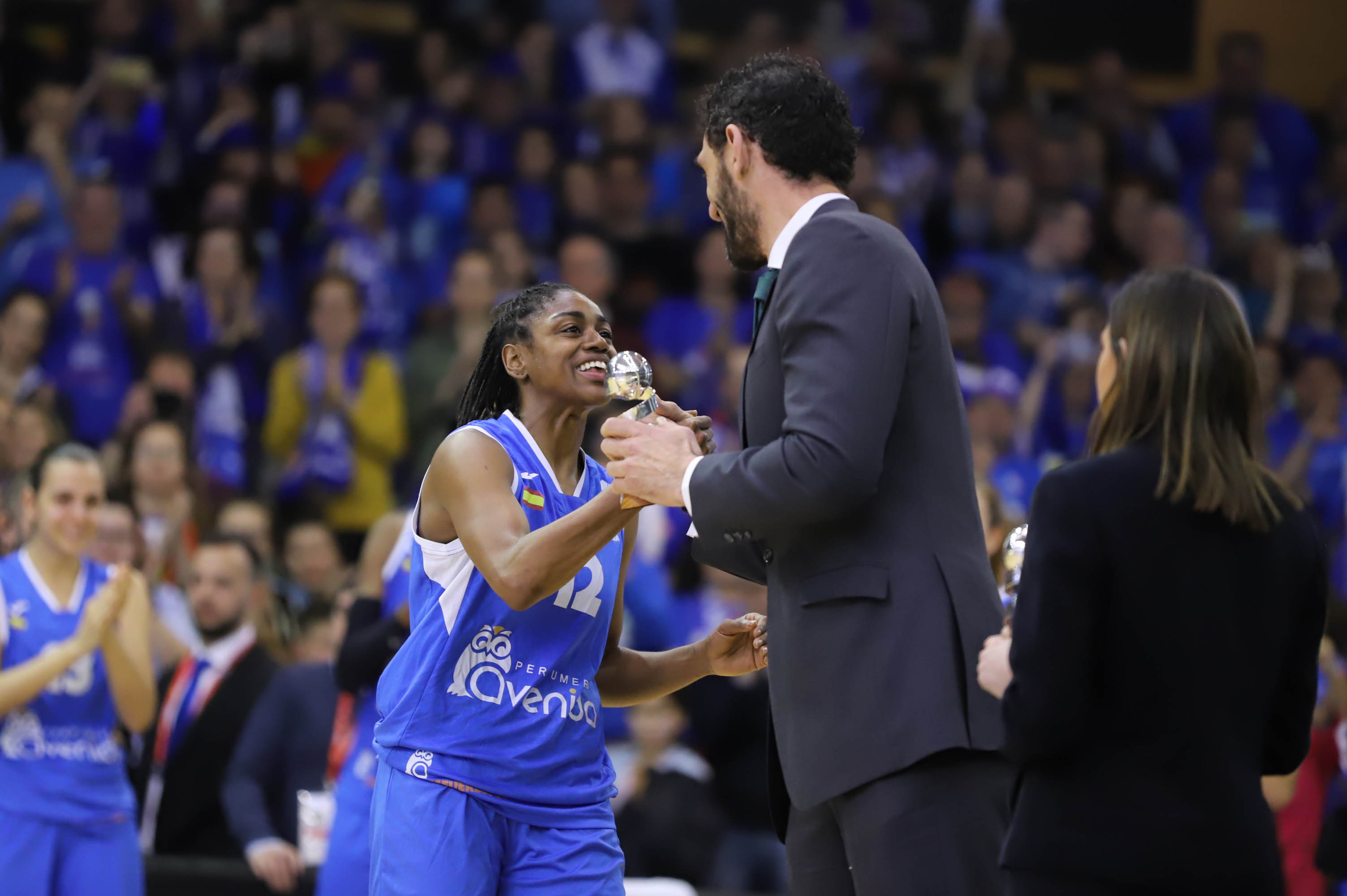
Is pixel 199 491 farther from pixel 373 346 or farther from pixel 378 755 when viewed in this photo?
pixel 378 755

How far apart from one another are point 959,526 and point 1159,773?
583 millimetres

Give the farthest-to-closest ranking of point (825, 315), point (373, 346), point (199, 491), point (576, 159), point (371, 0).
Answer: point (371, 0) < point (576, 159) < point (373, 346) < point (199, 491) < point (825, 315)

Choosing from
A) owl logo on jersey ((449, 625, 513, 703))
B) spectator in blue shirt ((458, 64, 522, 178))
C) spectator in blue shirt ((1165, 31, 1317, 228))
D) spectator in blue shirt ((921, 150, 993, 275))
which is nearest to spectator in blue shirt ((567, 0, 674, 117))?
spectator in blue shirt ((458, 64, 522, 178))

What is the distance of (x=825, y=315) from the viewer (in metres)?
2.75

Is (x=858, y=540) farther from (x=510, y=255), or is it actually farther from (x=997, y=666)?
(x=510, y=255)

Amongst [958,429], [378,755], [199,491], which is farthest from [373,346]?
[958,429]

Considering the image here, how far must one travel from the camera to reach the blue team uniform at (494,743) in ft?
11.1

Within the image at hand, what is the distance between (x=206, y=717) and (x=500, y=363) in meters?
3.45

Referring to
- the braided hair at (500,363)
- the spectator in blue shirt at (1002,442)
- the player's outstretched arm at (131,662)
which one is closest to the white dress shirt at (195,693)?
the player's outstretched arm at (131,662)

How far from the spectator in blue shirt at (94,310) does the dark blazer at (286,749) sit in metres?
2.74

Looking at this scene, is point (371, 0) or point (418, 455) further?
point (371, 0)

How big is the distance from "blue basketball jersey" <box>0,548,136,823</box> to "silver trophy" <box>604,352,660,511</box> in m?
3.00

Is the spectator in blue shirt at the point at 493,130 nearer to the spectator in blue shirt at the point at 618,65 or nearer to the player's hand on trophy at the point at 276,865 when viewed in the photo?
the spectator in blue shirt at the point at 618,65

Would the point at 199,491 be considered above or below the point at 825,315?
below
